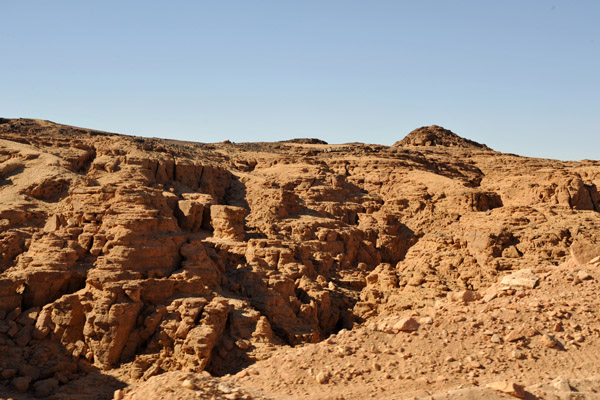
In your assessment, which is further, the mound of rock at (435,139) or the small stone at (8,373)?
the mound of rock at (435,139)

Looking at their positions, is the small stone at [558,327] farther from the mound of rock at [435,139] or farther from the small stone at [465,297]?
the mound of rock at [435,139]

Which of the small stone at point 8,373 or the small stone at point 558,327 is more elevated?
the small stone at point 558,327

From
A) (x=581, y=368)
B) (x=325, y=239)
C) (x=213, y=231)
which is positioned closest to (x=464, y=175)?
(x=325, y=239)

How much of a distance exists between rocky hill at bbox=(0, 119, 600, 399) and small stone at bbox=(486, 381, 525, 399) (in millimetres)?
38

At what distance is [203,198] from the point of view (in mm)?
29531

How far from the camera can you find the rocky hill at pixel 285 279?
414 inches

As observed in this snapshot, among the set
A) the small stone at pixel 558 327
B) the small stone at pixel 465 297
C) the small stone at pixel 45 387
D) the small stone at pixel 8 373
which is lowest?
the small stone at pixel 45 387

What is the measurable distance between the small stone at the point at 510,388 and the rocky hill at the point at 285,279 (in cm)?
4

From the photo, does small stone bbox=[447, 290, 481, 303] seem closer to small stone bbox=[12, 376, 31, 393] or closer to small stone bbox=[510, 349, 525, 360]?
small stone bbox=[510, 349, 525, 360]

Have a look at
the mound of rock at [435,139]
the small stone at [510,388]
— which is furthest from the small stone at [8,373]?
the mound of rock at [435,139]

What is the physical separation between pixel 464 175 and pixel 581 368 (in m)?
34.8

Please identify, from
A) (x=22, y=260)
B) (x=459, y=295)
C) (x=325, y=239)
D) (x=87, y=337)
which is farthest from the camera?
(x=325, y=239)

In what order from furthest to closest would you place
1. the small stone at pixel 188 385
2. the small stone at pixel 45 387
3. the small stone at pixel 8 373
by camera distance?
the small stone at pixel 8 373 → the small stone at pixel 45 387 → the small stone at pixel 188 385

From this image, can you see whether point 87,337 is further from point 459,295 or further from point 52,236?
point 459,295
